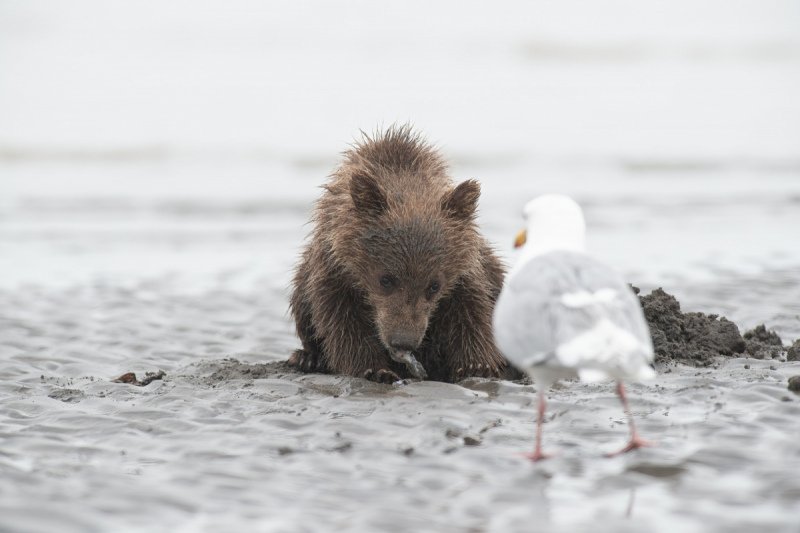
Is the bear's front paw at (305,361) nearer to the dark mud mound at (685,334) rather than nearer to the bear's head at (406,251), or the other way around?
the bear's head at (406,251)

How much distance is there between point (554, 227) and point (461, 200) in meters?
1.99

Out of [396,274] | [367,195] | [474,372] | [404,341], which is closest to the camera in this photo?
[404,341]

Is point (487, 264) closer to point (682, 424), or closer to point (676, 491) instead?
point (682, 424)

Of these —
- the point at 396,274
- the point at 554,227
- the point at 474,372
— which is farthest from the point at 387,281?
the point at 554,227

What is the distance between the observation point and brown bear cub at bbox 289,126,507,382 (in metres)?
7.61

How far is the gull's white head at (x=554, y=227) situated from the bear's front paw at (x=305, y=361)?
10.2ft

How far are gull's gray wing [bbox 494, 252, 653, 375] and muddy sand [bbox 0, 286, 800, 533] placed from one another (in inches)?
23.5

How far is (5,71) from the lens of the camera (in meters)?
30.2

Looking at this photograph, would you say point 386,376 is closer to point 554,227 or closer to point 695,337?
point 554,227

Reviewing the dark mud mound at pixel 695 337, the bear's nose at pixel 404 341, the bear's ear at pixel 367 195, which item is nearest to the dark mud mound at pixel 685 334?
the dark mud mound at pixel 695 337

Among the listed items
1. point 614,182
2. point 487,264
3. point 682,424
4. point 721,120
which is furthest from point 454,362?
point 721,120

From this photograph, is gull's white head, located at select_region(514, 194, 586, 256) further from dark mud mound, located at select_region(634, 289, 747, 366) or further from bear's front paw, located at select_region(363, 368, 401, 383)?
dark mud mound, located at select_region(634, 289, 747, 366)

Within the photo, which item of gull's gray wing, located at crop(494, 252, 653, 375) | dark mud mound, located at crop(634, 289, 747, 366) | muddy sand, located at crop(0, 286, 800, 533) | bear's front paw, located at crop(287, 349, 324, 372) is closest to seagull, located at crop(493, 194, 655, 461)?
gull's gray wing, located at crop(494, 252, 653, 375)

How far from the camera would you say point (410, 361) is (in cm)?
770
